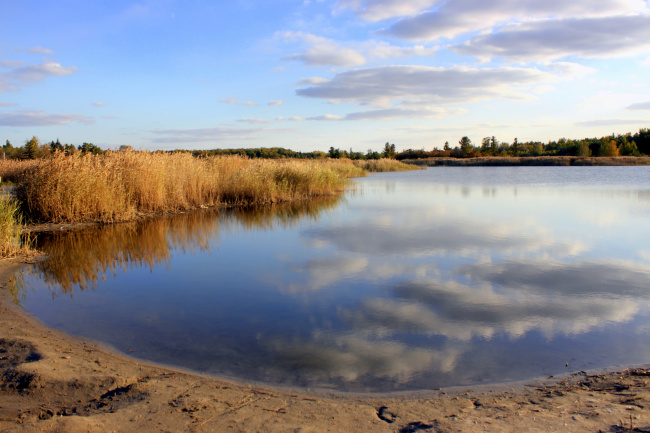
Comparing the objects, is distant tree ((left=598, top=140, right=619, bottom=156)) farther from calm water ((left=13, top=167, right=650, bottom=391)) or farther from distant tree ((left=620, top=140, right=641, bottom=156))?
calm water ((left=13, top=167, right=650, bottom=391))

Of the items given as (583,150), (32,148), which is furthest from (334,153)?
(583,150)

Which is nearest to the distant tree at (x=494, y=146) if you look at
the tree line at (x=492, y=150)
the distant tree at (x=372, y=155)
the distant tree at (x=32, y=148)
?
the tree line at (x=492, y=150)

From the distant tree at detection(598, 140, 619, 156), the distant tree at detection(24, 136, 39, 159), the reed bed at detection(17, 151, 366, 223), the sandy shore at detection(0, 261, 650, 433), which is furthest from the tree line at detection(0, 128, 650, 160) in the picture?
the sandy shore at detection(0, 261, 650, 433)

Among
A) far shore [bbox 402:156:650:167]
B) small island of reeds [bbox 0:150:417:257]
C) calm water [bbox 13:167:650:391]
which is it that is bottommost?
calm water [bbox 13:167:650:391]

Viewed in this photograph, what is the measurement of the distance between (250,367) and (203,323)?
1.15 metres

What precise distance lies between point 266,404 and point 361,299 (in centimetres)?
242

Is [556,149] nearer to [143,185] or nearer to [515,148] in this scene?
[515,148]

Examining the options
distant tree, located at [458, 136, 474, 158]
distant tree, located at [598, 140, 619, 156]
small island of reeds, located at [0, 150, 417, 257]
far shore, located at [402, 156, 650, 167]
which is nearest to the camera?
small island of reeds, located at [0, 150, 417, 257]

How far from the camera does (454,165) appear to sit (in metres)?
62.0

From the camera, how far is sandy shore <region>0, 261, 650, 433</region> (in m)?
2.45

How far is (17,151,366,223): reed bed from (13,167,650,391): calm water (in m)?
1.40

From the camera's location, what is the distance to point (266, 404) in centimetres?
279

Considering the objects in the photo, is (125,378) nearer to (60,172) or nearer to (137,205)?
(60,172)

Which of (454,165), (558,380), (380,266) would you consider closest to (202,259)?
(380,266)
